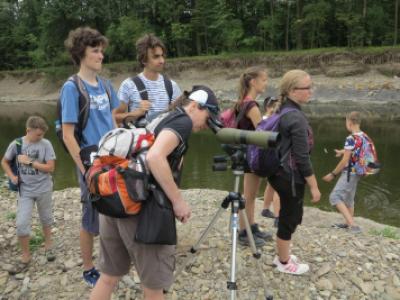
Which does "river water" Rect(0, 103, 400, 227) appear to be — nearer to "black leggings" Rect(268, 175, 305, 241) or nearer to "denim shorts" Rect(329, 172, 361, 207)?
"denim shorts" Rect(329, 172, 361, 207)

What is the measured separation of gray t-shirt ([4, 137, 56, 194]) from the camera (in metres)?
4.91

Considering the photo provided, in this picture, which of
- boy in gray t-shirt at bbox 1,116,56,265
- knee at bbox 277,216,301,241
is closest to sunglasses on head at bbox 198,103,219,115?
knee at bbox 277,216,301,241

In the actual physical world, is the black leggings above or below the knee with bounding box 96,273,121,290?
above

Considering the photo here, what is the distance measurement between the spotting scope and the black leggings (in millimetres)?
983

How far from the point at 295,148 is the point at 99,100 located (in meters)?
1.91

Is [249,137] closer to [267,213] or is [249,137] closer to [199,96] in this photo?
[199,96]

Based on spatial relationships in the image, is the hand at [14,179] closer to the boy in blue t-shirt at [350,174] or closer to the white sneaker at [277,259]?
the white sneaker at [277,259]

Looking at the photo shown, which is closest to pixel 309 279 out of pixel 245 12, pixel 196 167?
pixel 196 167

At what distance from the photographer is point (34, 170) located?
4.93 meters

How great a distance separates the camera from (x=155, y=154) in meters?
2.59

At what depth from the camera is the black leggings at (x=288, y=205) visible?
3.98m

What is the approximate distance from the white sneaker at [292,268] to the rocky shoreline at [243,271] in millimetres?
56

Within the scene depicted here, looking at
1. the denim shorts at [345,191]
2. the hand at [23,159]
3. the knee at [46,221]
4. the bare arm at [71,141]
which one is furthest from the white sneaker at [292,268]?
the denim shorts at [345,191]

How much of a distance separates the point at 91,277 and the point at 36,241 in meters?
1.40
